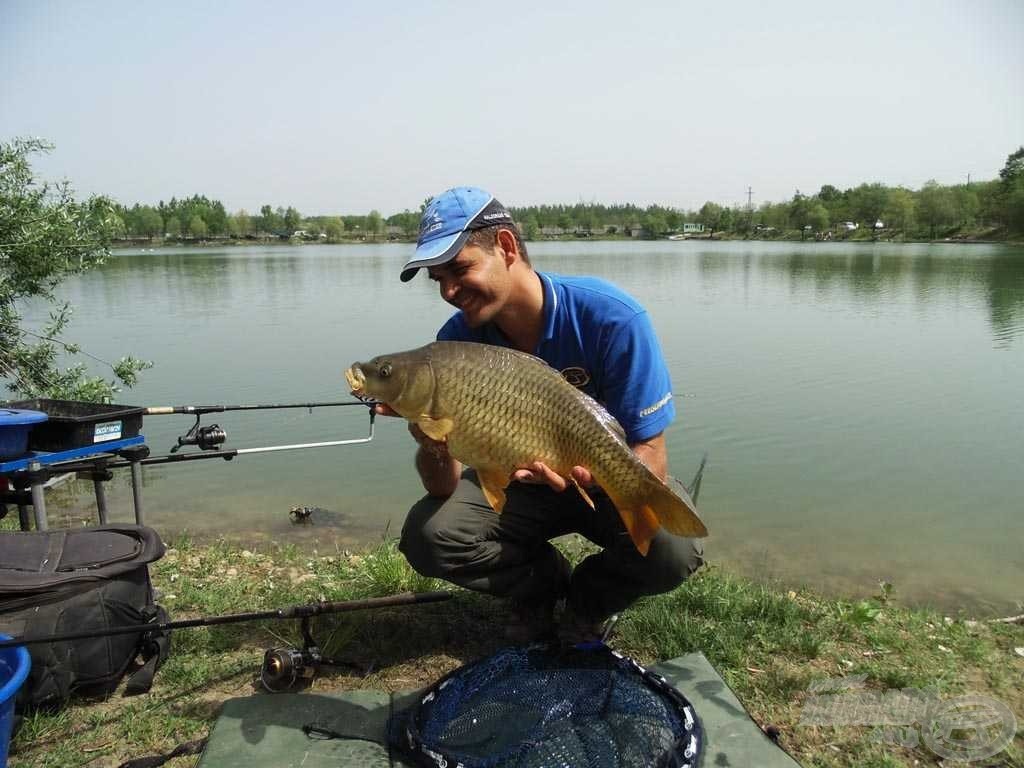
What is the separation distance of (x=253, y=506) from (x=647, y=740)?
3.78 m

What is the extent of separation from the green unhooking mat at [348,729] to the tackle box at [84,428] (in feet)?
3.60

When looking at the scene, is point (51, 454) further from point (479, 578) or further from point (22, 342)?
point (22, 342)

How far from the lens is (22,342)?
4797 millimetres

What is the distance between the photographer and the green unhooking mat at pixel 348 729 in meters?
1.64

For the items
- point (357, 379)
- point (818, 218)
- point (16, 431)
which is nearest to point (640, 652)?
point (357, 379)

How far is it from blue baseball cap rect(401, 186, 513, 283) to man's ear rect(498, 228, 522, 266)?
3cm

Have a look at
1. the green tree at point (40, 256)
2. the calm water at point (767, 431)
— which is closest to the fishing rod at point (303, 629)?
the calm water at point (767, 431)

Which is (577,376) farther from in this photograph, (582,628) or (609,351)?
(582,628)

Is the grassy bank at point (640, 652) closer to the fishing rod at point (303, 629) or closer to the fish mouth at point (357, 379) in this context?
the fishing rod at point (303, 629)

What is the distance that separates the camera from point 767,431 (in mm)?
6203

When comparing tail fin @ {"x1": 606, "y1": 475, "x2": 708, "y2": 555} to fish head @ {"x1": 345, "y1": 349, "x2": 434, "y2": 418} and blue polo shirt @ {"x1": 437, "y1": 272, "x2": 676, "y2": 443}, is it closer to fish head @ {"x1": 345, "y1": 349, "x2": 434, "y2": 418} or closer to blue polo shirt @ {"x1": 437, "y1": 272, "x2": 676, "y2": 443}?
blue polo shirt @ {"x1": 437, "y1": 272, "x2": 676, "y2": 443}

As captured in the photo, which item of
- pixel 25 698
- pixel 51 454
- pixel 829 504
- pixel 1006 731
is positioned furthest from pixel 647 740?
pixel 829 504

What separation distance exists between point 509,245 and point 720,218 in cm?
9886

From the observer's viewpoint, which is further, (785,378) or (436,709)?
(785,378)
